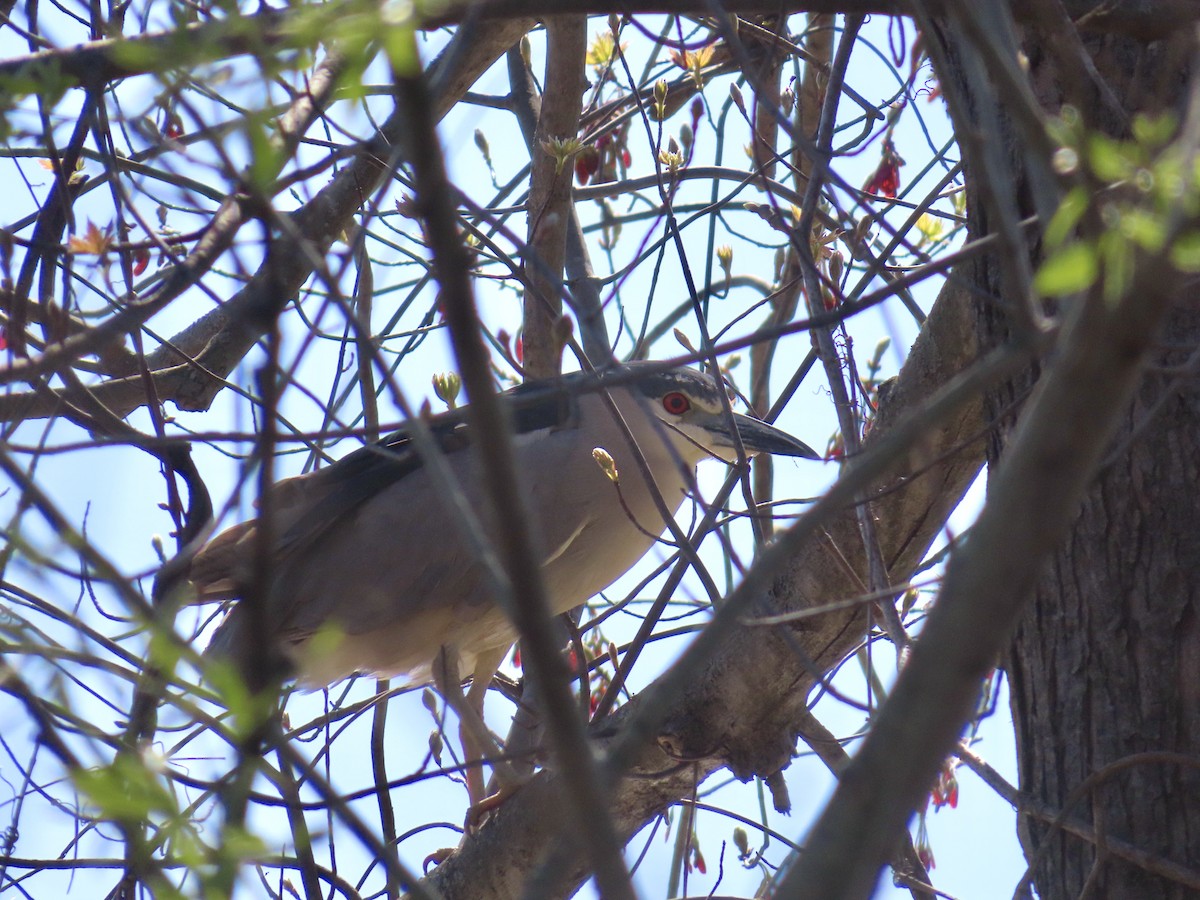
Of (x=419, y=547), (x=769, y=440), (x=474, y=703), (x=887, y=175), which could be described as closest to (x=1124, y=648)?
(x=769, y=440)

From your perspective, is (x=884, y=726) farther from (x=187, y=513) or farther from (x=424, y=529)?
(x=424, y=529)

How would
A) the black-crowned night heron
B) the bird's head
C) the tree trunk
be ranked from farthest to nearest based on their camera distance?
the bird's head, the black-crowned night heron, the tree trunk

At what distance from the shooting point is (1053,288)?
0.94 metres

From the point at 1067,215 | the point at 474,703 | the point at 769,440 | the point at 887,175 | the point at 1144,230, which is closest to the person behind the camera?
the point at 1144,230

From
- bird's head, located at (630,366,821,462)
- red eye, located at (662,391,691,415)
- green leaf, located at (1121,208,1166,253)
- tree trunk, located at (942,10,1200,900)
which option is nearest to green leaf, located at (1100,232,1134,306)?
green leaf, located at (1121,208,1166,253)

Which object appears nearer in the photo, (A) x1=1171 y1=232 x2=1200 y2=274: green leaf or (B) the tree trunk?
(A) x1=1171 y1=232 x2=1200 y2=274: green leaf

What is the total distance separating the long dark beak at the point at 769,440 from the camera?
3730mm

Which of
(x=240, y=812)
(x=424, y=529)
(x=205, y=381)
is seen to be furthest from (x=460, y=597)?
(x=240, y=812)

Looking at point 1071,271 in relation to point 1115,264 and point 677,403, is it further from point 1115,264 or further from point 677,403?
point 677,403

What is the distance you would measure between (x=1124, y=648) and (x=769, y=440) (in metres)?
1.73

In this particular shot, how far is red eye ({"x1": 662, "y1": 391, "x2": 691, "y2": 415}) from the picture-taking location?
411 cm

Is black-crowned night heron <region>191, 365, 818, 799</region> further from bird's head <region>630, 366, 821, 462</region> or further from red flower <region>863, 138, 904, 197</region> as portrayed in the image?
red flower <region>863, 138, 904, 197</region>

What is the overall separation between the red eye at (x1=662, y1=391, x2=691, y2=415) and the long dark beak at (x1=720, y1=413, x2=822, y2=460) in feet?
1.08

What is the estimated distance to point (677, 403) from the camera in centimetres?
412
